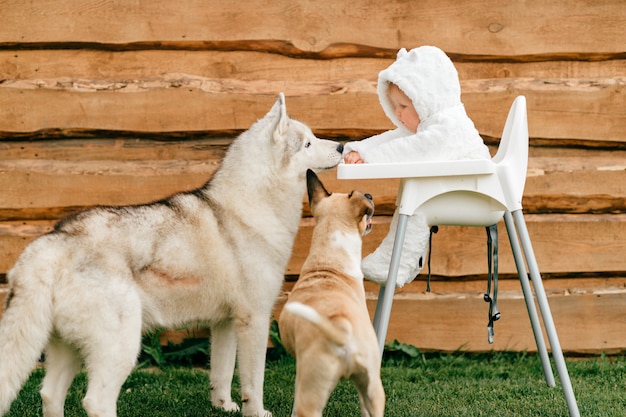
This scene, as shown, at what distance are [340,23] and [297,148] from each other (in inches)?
54.0

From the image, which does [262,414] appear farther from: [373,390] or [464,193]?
[464,193]

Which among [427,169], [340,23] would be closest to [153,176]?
[340,23]

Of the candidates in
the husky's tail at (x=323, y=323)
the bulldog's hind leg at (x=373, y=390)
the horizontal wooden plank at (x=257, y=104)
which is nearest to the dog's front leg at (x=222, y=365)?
the bulldog's hind leg at (x=373, y=390)

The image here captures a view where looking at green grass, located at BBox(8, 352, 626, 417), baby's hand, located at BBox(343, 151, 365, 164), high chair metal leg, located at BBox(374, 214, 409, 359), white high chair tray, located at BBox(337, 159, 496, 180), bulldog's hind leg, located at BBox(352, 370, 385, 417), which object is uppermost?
white high chair tray, located at BBox(337, 159, 496, 180)

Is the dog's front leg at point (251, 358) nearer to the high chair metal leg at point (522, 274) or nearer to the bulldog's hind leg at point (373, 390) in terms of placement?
the bulldog's hind leg at point (373, 390)

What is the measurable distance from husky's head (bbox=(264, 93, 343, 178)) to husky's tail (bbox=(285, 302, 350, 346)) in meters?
1.37

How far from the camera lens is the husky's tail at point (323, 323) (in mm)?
2977

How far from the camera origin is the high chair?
12.0ft

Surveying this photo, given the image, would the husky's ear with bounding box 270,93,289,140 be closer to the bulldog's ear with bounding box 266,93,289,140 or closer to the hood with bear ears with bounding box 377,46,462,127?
the bulldog's ear with bounding box 266,93,289,140

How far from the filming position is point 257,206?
4.25 metres

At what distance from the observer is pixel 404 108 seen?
4145 mm

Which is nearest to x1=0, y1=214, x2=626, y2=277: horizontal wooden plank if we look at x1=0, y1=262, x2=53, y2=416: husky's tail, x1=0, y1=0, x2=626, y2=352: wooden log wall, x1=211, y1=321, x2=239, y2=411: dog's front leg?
x1=0, y1=0, x2=626, y2=352: wooden log wall

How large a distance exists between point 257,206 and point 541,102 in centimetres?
233

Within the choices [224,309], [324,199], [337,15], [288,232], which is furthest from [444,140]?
[337,15]
